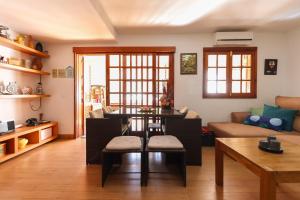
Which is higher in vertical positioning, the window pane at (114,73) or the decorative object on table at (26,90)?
the window pane at (114,73)

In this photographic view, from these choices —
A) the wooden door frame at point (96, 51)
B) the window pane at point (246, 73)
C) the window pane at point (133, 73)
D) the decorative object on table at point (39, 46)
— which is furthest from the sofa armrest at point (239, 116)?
the decorative object on table at point (39, 46)

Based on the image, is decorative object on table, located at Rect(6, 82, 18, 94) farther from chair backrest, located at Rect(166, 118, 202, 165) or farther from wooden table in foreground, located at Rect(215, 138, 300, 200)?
wooden table in foreground, located at Rect(215, 138, 300, 200)

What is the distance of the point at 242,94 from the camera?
4.42 metres

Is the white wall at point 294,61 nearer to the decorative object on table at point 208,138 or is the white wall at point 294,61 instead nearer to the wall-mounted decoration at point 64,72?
the decorative object on table at point 208,138

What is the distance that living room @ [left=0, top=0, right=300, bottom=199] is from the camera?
→ 225 cm

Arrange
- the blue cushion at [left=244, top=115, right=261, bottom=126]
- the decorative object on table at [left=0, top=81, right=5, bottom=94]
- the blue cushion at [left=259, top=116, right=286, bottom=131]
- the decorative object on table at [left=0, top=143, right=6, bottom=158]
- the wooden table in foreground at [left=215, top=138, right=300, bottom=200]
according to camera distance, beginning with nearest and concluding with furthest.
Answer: the wooden table in foreground at [left=215, top=138, right=300, bottom=200]
the decorative object on table at [left=0, top=143, right=6, bottom=158]
the decorative object on table at [left=0, top=81, right=5, bottom=94]
the blue cushion at [left=259, top=116, right=286, bottom=131]
the blue cushion at [left=244, top=115, right=261, bottom=126]

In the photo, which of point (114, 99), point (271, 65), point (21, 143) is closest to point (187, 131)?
point (114, 99)

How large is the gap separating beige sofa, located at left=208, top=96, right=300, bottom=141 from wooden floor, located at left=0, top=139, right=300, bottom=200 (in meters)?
0.53

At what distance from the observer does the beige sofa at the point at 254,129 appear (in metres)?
3.12

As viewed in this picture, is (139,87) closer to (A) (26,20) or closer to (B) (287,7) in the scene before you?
(A) (26,20)

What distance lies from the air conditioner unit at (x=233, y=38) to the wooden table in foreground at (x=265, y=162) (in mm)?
2636

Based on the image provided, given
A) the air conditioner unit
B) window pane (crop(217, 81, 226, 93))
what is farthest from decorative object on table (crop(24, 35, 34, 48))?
window pane (crop(217, 81, 226, 93))

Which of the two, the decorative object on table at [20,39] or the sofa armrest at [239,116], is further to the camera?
the sofa armrest at [239,116]

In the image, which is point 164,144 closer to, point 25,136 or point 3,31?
point 25,136
